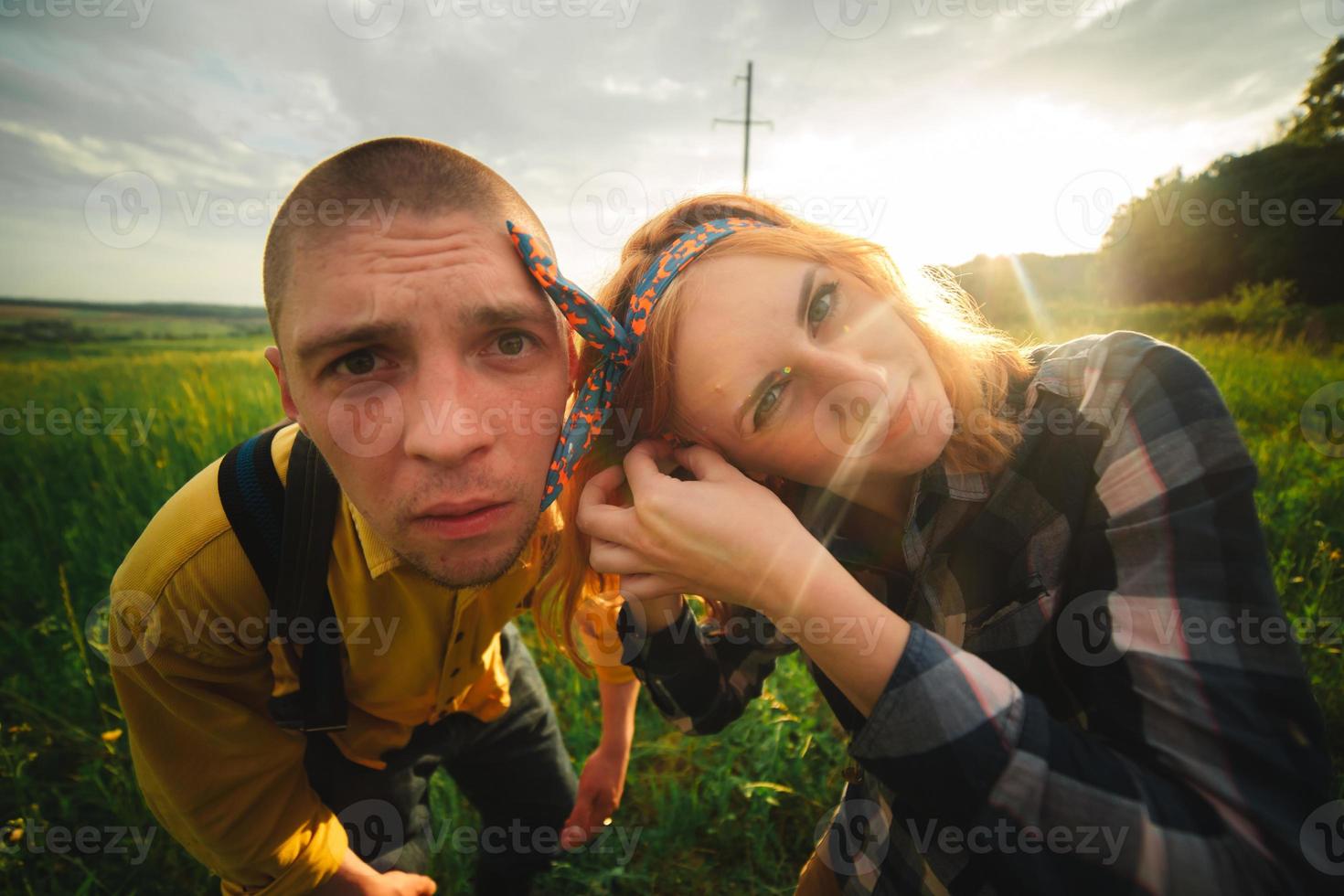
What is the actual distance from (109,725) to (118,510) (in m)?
1.95

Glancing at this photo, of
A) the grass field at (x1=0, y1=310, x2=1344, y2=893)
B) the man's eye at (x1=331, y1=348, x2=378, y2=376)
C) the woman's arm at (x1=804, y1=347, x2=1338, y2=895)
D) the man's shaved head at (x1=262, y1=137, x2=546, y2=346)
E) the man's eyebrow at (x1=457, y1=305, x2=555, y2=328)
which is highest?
the man's shaved head at (x1=262, y1=137, x2=546, y2=346)

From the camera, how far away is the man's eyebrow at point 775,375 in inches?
51.4

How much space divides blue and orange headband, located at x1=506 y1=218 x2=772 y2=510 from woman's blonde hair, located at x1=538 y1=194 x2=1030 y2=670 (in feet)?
0.14

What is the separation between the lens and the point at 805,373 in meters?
1.30

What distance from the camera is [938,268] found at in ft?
6.40

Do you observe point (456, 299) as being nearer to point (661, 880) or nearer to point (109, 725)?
point (661, 880)

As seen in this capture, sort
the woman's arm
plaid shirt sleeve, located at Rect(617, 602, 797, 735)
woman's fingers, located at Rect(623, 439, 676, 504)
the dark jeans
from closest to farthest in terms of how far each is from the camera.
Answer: the woman's arm, woman's fingers, located at Rect(623, 439, 676, 504), plaid shirt sleeve, located at Rect(617, 602, 797, 735), the dark jeans

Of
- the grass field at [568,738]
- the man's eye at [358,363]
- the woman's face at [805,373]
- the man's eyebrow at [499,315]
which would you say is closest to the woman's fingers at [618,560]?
the woman's face at [805,373]

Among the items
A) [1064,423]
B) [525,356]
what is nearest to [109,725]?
[525,356]

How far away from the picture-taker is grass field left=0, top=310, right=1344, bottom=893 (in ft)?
7.06

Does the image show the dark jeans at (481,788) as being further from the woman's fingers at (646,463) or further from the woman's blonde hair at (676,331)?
the woman's fingers at (646,463)

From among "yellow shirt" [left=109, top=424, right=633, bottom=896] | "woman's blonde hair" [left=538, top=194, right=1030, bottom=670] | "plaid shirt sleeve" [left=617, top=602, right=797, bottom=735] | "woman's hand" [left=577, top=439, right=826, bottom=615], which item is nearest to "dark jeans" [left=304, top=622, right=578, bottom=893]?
"yellow shirt" [left=109, top=424, right=633, bottom=896]

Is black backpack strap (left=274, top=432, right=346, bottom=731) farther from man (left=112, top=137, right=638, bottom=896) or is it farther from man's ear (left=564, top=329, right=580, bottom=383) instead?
man's ear (left=564, top=329, right=580, bottom=383)

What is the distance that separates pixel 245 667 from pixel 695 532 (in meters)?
1.39
